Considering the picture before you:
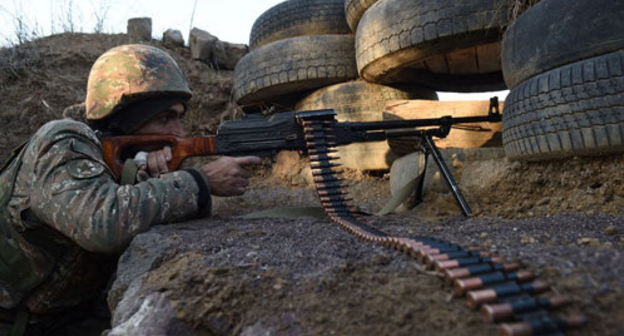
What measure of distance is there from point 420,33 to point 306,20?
83.2 inches

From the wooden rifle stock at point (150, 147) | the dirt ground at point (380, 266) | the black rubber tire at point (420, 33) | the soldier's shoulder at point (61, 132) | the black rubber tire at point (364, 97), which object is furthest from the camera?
the black rubber tire at point (364, 97)

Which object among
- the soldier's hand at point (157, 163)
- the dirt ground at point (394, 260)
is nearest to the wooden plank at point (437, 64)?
the dirt ground at point (394, 260)

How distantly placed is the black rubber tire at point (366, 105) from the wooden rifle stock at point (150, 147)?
2.00 meters

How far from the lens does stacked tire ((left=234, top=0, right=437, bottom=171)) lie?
14.9 ft

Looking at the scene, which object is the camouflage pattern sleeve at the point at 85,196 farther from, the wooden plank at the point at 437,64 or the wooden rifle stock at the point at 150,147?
the wooden plank at the point at 437,64

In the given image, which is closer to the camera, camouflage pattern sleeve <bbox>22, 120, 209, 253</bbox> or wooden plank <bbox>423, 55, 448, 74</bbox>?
camouflage pattern sleeve <bbox>22, 120, 209, 253</bbox>

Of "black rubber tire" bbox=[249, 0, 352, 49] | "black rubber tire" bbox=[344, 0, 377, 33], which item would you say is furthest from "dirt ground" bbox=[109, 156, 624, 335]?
"black rubber tire" bbox=[249, 0, 352, 49]

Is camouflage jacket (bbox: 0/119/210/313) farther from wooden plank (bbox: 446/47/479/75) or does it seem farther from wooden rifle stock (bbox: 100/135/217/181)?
wooden plank (bbox: 446/47/479/75)

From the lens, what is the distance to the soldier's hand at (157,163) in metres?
2.65

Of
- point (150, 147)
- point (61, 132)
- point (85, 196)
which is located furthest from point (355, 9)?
point (85, 196)

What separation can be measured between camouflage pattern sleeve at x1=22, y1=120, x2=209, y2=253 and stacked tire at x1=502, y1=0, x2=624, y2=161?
197 centimetres

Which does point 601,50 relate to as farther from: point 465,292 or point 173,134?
point 173,134

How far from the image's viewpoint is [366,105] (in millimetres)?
4535

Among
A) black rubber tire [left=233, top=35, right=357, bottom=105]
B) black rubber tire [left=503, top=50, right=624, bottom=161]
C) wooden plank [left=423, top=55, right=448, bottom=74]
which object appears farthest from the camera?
black rubber tire [left=233, top=35, right=357, bottom=105]
